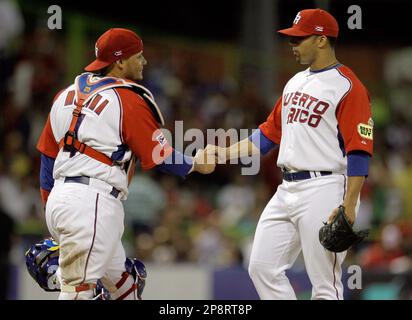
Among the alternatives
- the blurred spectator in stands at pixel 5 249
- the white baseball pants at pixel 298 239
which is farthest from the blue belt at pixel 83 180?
the blurred spectator in stands at pixel 5 249

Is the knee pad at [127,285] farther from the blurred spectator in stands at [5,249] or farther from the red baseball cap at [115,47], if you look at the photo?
the blurred spectator in stands at [5,249]

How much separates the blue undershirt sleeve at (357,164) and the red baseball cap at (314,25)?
822 millimetres

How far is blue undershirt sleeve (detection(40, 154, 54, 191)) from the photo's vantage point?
20.9ft

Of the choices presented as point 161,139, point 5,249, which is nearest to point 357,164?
point 161,139

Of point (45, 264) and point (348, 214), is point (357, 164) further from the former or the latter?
point (45, 264)

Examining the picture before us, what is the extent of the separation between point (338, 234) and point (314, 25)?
4.38ft

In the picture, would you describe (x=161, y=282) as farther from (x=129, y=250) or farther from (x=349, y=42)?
(x=349, y=42)

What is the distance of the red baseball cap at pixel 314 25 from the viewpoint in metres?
6.07

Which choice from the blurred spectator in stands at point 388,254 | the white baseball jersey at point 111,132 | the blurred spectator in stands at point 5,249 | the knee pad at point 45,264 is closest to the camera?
the white baseball jersey at point 111,132

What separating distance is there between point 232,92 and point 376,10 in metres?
4.97

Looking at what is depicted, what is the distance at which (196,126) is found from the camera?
42.2 ft

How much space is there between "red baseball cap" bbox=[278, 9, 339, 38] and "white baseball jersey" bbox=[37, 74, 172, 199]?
106 centimetres
